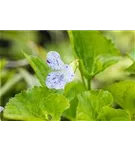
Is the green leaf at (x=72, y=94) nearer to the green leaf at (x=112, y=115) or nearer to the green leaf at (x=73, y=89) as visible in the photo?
the green leaf at (x=73, y=89)

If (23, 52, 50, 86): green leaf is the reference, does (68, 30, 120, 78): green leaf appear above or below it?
above

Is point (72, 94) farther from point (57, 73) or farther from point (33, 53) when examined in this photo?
point (33, 53)

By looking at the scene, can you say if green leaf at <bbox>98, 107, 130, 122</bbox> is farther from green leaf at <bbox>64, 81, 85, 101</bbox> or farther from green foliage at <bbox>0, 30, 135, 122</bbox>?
green leaf at <bbox>64, 81, 85, 101</bbox>

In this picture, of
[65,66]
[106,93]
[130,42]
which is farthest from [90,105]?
[130,42]

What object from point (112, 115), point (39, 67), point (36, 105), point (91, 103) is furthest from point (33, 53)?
point (112, 115)

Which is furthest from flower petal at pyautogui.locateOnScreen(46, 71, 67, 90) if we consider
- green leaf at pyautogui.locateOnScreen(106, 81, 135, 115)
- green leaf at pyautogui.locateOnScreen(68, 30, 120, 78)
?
green leaf at pyautogui.locateOnScreen(106, 81, 135, 115)

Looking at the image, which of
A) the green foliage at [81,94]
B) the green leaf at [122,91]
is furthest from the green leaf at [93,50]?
the green leaf at [122,91]

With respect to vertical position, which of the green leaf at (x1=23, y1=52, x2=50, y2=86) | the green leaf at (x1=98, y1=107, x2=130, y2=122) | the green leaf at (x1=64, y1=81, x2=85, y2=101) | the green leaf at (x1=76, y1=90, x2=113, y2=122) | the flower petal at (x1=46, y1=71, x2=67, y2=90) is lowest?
the green leaf at (x1=98, y1=107, x2=130, y2=122)
